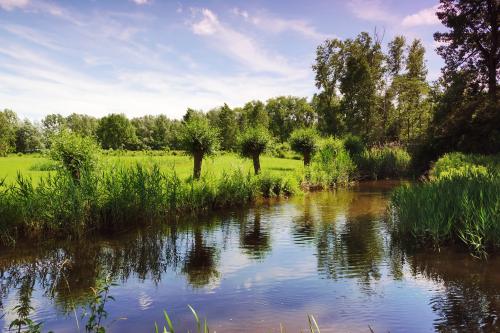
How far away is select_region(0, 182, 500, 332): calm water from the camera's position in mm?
6574

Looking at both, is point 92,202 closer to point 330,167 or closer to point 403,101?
point 330,167

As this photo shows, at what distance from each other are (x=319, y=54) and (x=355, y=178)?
84.4 ft

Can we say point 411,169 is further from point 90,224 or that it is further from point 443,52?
point 90,224

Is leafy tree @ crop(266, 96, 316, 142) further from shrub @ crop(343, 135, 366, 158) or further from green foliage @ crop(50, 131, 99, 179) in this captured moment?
green foliage @ crop(50, 131, 99, 179)

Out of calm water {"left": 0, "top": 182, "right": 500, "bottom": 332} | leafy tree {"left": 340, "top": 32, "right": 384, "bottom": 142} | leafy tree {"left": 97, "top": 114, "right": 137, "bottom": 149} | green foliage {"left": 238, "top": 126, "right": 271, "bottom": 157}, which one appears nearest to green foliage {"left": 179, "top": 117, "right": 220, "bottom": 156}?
green foliage {"left": 238, "top": 126, "right": 271, "bottom": 157}

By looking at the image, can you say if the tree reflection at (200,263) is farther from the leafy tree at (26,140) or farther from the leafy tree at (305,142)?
the leafy tree at (26,140)

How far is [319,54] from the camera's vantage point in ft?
166

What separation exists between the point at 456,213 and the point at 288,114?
87732mm

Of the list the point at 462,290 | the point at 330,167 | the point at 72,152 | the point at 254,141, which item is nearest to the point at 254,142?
the point at 254,141

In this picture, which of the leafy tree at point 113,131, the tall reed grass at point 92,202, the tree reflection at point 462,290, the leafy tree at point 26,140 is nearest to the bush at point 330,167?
the tall reed grass at point 92,202

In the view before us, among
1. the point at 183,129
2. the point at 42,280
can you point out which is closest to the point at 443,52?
the point at 183,129

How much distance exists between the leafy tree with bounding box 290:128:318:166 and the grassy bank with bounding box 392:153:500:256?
1598 cm

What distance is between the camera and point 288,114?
96812mm

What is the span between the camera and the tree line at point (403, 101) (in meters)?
27.1
